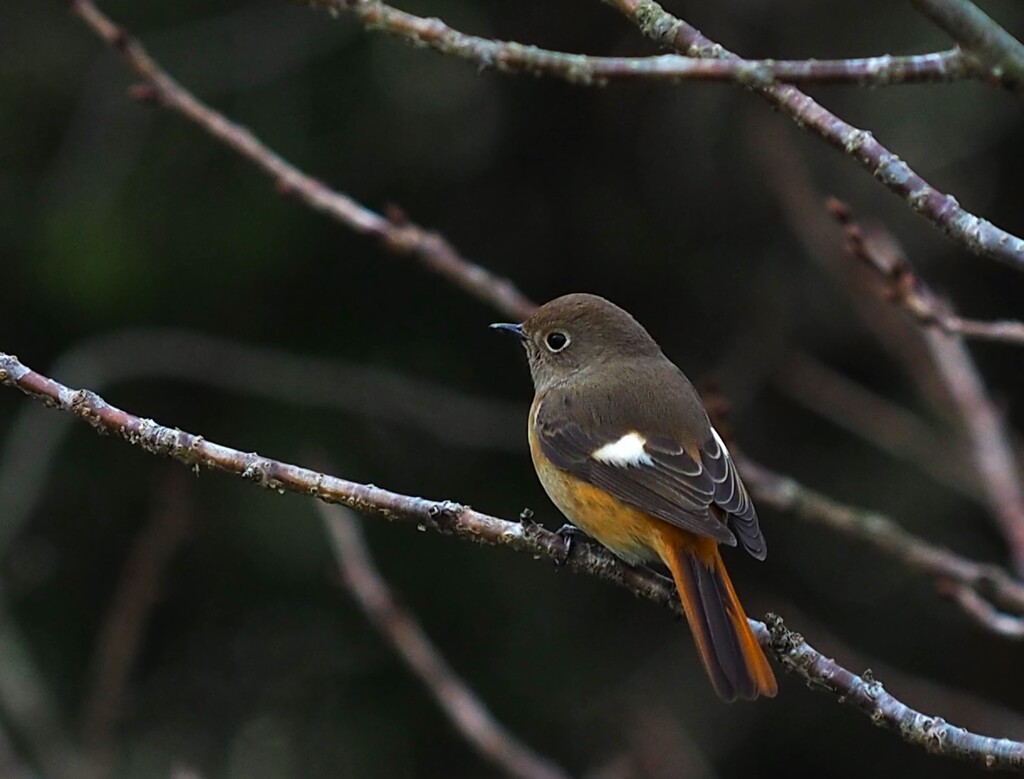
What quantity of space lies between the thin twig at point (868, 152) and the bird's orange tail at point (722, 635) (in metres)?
1.02

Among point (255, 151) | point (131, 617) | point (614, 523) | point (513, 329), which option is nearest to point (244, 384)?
point (131, 617)

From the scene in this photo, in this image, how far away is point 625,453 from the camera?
3.48m

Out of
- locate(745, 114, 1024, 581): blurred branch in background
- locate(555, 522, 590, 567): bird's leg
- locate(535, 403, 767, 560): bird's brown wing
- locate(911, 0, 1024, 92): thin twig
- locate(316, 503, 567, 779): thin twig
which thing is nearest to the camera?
locate(911, 0, 1024, 92): thin twig

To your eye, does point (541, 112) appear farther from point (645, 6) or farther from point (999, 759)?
point (999, 759)

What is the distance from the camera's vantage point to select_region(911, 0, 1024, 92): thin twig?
148 cm

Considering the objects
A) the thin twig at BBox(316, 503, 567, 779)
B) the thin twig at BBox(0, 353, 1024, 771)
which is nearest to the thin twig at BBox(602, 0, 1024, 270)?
the thin twig at BBox(0, 353, 1024, 771)

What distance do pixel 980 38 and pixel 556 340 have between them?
2.55 meters

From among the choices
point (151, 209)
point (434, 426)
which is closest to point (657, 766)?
point (434, 426)

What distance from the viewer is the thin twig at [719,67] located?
5.88 ft

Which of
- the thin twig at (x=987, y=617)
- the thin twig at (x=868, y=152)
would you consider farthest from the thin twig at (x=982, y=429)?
the thin twig at (x=868, y=152)

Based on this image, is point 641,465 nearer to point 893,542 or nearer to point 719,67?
point 893,542

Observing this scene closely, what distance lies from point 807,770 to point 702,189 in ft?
9.17

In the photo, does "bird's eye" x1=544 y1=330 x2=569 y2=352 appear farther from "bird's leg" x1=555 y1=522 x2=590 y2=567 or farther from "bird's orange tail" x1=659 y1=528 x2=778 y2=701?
"bird's orange tail" x1=659 y1=528 x2=778 y2=701

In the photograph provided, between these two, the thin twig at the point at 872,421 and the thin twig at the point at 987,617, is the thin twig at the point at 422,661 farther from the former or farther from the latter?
the thin twig at the point at 872,421
